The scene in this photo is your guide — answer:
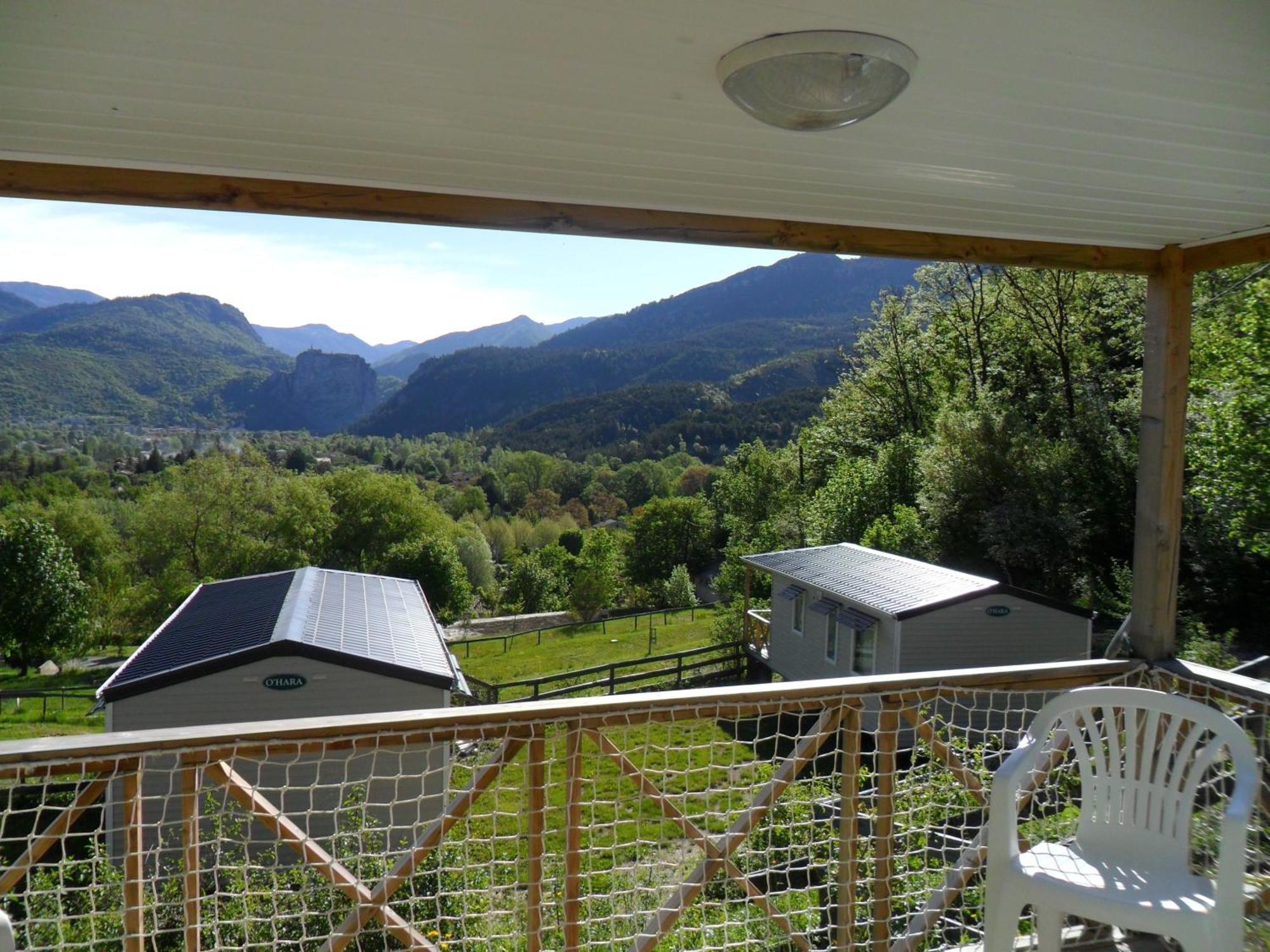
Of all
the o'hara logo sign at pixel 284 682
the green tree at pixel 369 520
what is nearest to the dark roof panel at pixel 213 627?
the o'hara logo sign at pixel 284 682

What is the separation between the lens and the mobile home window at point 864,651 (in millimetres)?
12242

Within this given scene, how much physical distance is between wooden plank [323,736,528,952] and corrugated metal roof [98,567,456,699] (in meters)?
7.41

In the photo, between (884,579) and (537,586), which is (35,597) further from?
(884,579)

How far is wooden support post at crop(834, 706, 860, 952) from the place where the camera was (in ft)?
7.32

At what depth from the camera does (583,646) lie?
1123 inches

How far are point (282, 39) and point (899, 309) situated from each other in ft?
72.8

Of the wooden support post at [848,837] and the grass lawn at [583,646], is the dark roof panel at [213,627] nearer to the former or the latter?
the wooden support post at [848,837]

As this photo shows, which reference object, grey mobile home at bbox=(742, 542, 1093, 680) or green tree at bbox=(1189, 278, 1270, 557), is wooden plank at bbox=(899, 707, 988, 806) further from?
green tree at bbox=(1189, 278, 1270, 557)

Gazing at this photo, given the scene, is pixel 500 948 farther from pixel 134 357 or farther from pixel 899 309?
pixel 134 357

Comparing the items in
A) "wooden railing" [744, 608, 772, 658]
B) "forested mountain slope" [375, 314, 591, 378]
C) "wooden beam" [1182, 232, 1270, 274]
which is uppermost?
"forested mountain slope" [375, 314, 591, 378]

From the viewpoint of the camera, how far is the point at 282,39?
4.64 feet

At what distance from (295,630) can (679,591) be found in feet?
82.3

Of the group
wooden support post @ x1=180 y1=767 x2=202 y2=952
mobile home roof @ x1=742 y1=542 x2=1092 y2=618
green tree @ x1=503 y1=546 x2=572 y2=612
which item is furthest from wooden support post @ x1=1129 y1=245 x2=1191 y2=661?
green tree @ x1=503 y1=546 x2=572 y2=612

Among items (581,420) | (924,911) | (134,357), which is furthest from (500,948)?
(134,357)
